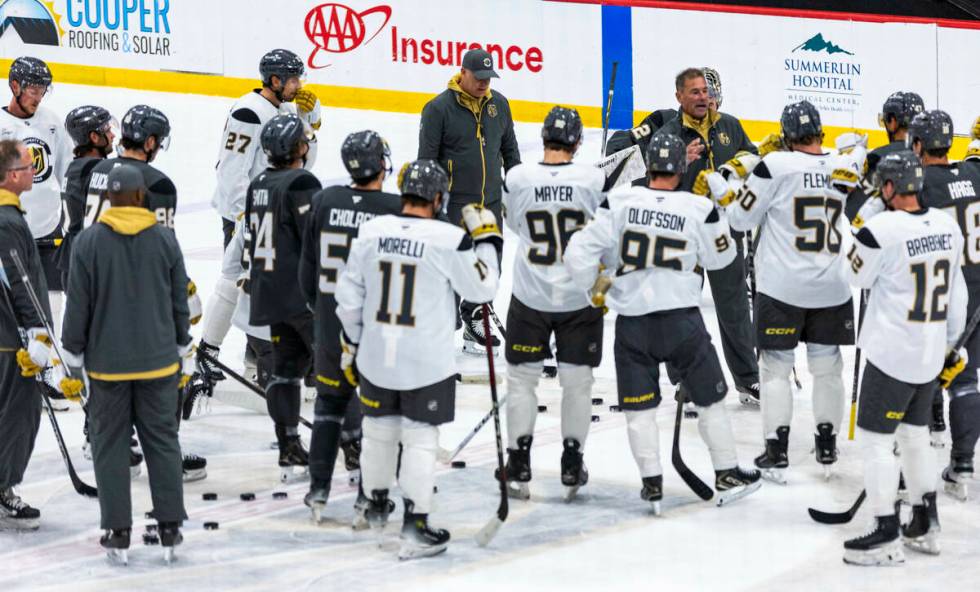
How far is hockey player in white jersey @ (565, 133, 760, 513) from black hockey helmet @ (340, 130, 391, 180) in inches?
33.1

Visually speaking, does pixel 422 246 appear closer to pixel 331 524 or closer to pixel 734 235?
pixel 331 524

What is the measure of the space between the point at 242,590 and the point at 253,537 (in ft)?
1.95

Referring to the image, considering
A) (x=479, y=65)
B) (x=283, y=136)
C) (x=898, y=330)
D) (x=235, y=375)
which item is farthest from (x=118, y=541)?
(x=479, y=65)

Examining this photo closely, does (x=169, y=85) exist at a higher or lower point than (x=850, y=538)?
higher

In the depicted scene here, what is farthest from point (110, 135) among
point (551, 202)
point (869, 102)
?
point (869, 102)

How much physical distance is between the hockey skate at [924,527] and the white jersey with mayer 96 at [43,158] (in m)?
4.53

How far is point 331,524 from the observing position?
6.00 m

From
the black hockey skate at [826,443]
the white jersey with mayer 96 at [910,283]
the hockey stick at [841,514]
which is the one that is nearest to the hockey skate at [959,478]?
the black hockey skate at [826,443]

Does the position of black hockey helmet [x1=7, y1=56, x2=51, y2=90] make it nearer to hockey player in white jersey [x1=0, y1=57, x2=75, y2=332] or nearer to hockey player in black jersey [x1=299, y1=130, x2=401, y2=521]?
hockey player in white jersey [x1=0, y1=57, x2=75, y2=332]

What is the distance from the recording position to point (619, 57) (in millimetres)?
13242

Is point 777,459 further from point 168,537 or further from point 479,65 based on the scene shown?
point 479,65

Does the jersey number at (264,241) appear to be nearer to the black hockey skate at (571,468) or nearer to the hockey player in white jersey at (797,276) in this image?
the black hockey skate at (571,468)

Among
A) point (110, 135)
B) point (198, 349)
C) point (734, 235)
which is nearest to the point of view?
point (110, 135)

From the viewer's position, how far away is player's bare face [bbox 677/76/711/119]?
7.38 meters
